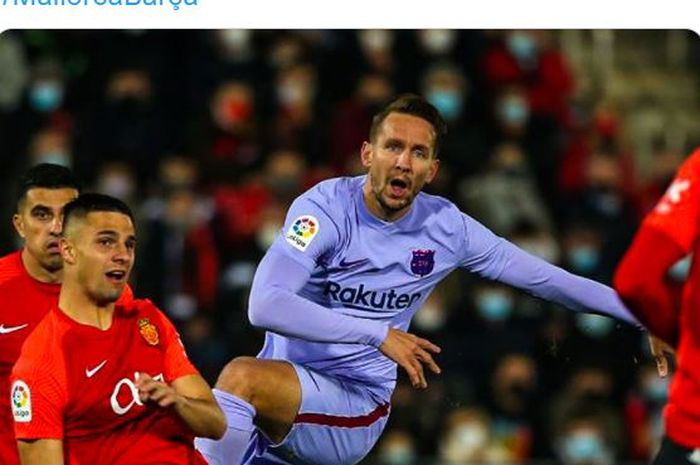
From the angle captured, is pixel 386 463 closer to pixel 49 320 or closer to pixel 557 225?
pixel 557 225

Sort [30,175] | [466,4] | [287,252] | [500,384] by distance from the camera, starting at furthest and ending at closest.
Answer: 1. [500,384]
2. [466,4]
3. [30,175]
4. [287,252]

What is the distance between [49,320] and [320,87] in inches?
247

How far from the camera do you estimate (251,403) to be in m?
5.74

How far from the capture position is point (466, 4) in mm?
7918

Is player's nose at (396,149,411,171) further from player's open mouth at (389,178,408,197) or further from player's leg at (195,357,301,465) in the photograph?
player's leg at (195,357,301,465)

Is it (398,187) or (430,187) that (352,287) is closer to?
(398,187)

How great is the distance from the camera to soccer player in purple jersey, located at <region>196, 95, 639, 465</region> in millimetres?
5652

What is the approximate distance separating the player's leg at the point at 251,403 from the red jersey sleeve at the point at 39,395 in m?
0.87

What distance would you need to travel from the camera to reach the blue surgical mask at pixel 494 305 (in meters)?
9.88

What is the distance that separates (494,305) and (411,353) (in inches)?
191

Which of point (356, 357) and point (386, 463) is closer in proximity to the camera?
point (356, 357)

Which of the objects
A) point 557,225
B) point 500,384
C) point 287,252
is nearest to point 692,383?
point 287,252

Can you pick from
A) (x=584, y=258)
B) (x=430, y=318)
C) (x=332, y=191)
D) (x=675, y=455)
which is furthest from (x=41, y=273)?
(x=584, y=258)

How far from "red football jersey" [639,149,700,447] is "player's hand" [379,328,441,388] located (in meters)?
0.99
